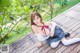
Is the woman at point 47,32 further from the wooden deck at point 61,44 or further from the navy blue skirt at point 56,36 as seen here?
the wooden deck at point 61,44

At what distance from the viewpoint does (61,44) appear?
373 cm

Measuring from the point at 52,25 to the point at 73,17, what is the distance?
112cm

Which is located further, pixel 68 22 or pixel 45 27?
pixel 68 22

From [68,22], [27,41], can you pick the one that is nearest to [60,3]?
→ [68,22]

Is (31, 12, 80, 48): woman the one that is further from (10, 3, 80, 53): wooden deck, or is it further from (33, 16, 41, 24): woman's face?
(10, 3, 80, 53): wooden deck

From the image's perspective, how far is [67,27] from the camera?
431 centimetres

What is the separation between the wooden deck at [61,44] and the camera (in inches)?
141

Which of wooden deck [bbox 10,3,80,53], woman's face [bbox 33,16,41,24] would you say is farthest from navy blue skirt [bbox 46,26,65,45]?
woman's face [bbox 33,16,41,24]

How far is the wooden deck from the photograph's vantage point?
3.58m

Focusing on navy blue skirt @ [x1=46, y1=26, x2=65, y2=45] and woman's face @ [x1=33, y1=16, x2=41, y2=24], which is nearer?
woman's face @ [x1=33, y1=16, x2=41, y2=24]

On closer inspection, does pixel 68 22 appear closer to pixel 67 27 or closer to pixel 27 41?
pixel 67 27

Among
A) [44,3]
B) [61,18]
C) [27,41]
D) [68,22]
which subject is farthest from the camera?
[44,3]

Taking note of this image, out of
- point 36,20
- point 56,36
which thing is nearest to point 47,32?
point 56,36

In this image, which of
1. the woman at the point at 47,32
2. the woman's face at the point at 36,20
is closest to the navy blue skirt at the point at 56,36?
the woman at the point at 47,32
